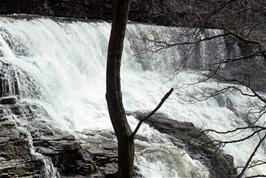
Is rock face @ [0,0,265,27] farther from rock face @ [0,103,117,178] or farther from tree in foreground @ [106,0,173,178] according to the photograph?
tree in foreground @ [106,0,173,178]

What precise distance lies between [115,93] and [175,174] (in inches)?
179

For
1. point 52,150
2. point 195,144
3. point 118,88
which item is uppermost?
point 118,88

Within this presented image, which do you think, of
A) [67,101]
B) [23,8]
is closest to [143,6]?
[23,8]

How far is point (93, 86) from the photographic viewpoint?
11.8 m

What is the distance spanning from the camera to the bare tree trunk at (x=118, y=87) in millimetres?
3455

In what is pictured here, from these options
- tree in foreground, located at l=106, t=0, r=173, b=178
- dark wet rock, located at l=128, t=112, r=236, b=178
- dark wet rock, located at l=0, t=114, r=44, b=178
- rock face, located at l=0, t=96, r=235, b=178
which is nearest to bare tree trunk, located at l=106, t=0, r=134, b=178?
tree in foreground, located at l=106, t=0, r=173, b=178

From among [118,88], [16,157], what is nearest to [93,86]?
[16,157]

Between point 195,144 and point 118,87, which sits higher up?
point 118,87

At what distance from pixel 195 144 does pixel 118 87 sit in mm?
5639

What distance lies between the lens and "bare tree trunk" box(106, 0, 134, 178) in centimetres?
346

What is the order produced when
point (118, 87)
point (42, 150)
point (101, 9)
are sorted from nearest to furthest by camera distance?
1. point (118, 87)
2. point (42, 150)
3. point (101, 9)

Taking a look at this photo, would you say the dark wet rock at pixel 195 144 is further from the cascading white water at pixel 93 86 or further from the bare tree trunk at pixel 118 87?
the bare tree trunk at pixel 118 87

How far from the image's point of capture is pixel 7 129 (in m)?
7.05

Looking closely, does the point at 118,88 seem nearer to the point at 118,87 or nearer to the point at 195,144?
the point at 118,87
